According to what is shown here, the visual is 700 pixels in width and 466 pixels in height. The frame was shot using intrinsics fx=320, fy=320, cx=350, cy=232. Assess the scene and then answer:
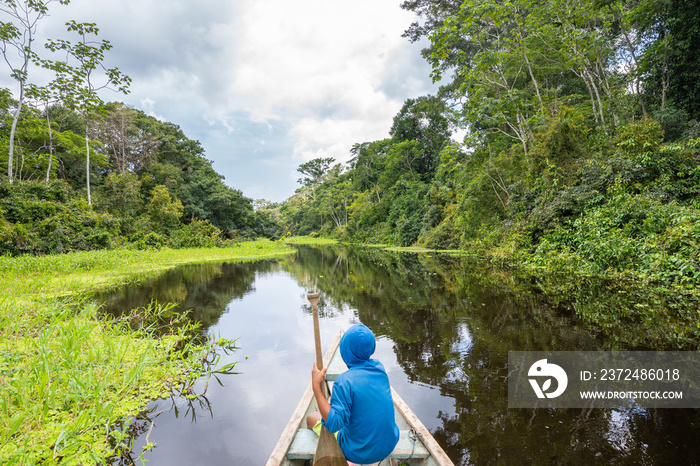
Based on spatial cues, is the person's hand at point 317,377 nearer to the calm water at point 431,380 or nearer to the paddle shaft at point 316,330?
the paddle shaft at point 316,330

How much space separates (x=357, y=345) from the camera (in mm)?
1808

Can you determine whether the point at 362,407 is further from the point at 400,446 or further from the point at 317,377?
the point at 400,446

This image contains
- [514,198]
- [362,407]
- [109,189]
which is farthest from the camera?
[109,189]

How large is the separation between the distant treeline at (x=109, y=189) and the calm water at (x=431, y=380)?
28.7 feet

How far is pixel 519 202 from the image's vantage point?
1261 centimetres

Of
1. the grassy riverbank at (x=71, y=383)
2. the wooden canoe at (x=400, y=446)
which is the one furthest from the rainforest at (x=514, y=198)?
the wooden canoe at (x=400, y=446)

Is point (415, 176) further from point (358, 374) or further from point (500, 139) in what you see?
point (358, 374)

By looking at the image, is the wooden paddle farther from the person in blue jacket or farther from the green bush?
the green bush

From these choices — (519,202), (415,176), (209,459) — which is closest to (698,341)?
(209,459)

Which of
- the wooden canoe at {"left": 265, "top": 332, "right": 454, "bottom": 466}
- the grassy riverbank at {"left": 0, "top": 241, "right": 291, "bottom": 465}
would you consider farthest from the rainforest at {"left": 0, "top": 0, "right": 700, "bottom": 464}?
the wooden canoe at {"left": 265, "top": 332, "right": 454, "bottom": 466}

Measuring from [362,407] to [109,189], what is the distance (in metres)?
25.7

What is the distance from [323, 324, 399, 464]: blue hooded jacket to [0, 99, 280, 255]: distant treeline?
11806 millimetres

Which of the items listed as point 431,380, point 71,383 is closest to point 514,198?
point 431,380

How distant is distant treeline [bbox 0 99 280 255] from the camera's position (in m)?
13.0
